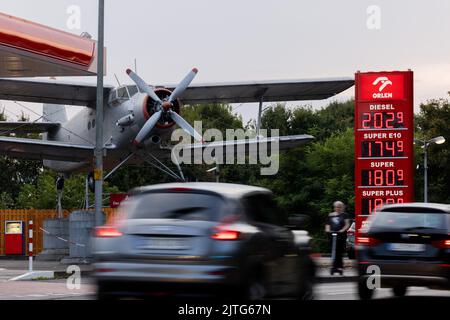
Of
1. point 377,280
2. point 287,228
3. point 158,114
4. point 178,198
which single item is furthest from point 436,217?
point 158,114

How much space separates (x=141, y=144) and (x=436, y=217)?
25586 mm

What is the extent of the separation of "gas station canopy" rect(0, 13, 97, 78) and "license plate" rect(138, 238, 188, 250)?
13.1m

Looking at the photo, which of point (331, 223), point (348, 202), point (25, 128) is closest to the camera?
point (331, 223)

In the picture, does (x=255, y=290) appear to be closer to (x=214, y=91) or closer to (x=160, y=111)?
(x=160, y=111)

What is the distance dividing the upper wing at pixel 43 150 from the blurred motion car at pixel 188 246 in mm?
28942

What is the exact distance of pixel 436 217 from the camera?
1814cm

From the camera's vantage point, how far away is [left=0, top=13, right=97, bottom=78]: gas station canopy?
2541cm

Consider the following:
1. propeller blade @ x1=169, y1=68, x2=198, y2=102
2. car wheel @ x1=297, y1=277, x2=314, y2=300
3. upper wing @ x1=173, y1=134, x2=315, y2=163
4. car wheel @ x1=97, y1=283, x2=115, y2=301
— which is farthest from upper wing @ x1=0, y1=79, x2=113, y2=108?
car wheel @ x1=97, y1=283, x2=115, y2=301

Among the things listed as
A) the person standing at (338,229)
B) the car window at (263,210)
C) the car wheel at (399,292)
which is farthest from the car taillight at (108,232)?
the person standing at (338,229)

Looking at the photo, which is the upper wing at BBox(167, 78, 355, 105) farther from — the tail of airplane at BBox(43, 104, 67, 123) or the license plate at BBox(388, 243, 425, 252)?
the license plate at BBox(388, 243, 425, 252)

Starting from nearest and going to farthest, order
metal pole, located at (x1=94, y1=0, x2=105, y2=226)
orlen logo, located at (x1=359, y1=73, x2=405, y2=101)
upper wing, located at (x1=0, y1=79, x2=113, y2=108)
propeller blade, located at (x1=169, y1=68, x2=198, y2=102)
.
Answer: metal pole, located at (x1=94, y1=0, x2=105, y2=226), orlen logo, located at (x1=359, y1=73, x2=405, y2=101), propeller blade, located at (x1=169, y1=68, x2=198, y2=102), upper wing, located at (x1=0, y1=79, x2=113, y2=108)

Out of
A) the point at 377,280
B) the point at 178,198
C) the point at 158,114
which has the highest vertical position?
the point at 158,114

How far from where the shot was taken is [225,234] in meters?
13.1

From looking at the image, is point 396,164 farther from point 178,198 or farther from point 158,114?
point 178,198
